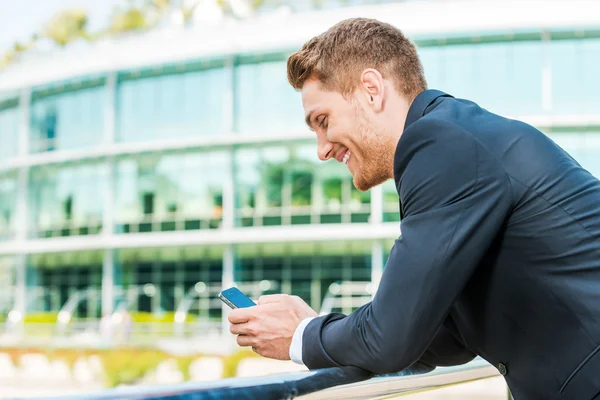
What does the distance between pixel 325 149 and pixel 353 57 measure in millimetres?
244

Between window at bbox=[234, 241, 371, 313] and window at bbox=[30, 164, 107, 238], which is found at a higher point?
A: window at bbox=[30, 164, 107, 238]

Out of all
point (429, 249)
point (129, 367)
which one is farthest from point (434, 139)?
point (129, 367)

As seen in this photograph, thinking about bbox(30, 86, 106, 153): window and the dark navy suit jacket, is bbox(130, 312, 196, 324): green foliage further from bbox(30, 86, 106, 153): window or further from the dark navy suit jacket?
the dark navy suit jacket

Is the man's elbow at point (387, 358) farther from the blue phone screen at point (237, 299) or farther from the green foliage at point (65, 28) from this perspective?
the green foliage at point (65, 28)

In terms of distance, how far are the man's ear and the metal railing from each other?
577 mm

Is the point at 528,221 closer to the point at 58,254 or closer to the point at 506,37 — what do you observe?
the point at 506,37

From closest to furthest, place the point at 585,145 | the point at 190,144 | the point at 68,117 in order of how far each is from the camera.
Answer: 1. the point at 585,145
2. the point at 190,144
3. the point at 68,117

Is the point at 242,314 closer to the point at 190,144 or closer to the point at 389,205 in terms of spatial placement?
the point at 389,205

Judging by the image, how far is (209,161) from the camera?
32.6 meters

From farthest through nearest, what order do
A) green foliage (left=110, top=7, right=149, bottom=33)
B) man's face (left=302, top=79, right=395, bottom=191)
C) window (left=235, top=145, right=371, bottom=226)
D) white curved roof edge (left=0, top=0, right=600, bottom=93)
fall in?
green foliage (left=110, top=7, right=149, bottom=33) → window (left=235, top=145, right=371, bottom=226) → white curved roof edge (left=0, top=0, right=600, bottom=93) → man's face (left=302, top=79, right=395, bottom=191)

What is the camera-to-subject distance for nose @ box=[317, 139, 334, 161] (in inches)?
78.1

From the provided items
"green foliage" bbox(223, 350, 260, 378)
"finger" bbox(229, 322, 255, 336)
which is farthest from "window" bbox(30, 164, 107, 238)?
"finger" bbox(229, 322, 255, 336)

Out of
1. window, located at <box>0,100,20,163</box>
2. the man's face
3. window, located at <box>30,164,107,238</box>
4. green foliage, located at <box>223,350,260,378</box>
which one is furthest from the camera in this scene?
window, located at <box>0,100,20,163</box>

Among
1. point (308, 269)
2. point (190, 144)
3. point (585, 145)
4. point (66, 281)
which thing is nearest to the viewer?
point (585, 145)
